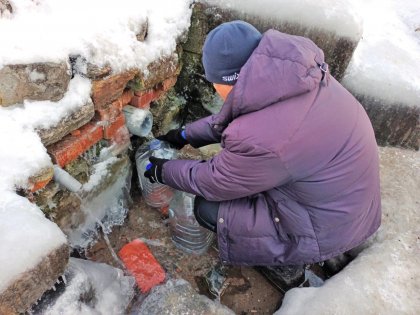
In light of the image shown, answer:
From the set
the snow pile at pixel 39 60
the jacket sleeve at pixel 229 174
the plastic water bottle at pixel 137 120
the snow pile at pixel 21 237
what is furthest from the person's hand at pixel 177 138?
the snow pile at pixel 21 237

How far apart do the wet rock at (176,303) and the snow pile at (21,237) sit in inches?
26.6

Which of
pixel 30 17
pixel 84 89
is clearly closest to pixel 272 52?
pixel 84 89

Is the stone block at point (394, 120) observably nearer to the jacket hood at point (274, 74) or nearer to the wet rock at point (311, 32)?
the wet rock at point (311, 32)

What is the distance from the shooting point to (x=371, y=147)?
1.99 meters

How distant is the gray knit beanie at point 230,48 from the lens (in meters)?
1.79

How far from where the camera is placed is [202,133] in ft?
8.59

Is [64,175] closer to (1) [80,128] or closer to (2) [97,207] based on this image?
(1) [80,128]

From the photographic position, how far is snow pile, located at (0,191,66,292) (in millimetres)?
1476

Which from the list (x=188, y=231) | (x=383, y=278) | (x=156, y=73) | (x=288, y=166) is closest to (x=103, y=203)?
(x=188, y=231)

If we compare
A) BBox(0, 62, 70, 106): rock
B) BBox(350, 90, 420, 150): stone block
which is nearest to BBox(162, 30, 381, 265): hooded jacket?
BBox(0, 62, 70, 106): rock

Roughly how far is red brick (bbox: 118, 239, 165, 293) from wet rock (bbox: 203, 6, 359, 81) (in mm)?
1657

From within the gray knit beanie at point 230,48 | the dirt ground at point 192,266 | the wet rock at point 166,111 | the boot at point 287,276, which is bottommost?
the dirt ground at point 192,266

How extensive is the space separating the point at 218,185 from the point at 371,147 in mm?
800

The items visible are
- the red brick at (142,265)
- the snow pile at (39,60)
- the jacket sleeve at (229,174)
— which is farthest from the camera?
the red brick at (142,265)
